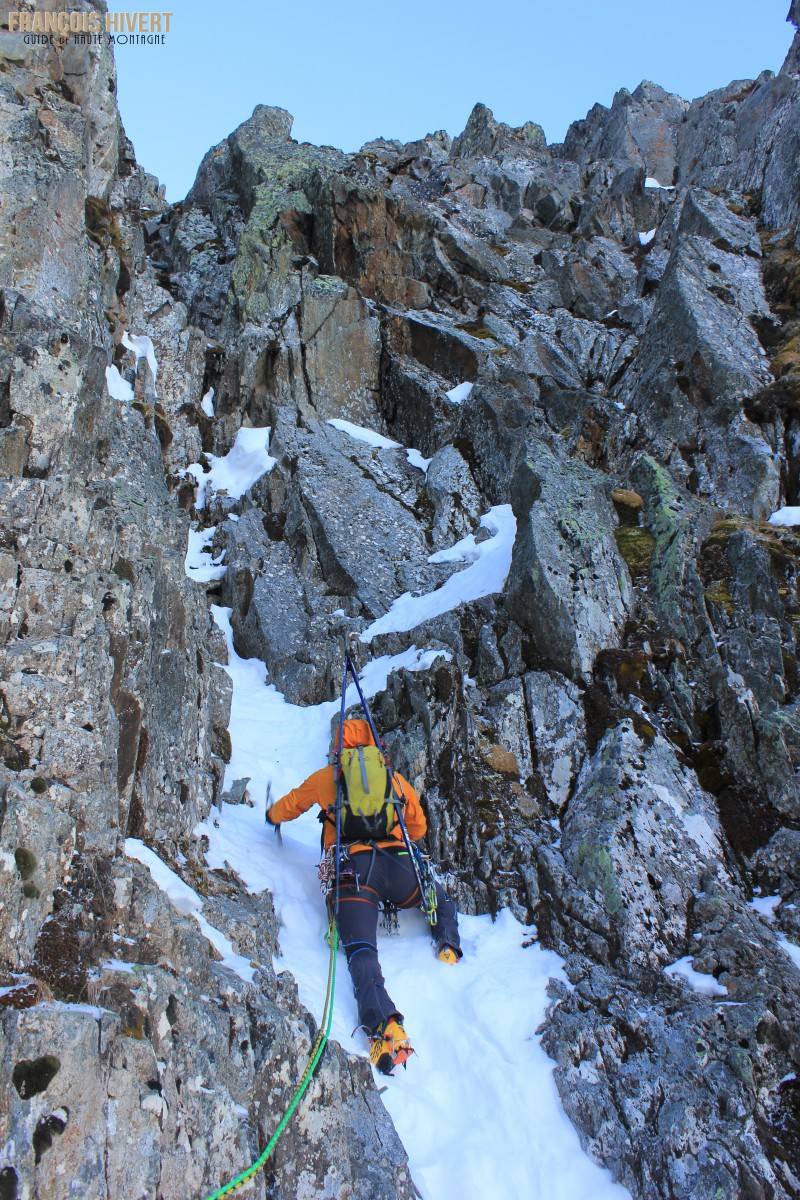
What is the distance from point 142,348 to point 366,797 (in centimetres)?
2449

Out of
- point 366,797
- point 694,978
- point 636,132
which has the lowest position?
point 694,978

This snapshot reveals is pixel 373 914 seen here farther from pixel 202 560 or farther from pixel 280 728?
pixel 202 560

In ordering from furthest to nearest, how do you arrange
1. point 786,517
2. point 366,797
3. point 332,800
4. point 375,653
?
point 786,517 < point 375,653 < point 332,800 < point 366,797

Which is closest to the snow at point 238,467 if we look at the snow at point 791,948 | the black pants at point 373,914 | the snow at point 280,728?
the snow at point 280,728

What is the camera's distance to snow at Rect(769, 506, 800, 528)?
19219mm

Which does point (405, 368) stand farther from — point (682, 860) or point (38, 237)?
point (682, 860)

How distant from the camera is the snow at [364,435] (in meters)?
27.8

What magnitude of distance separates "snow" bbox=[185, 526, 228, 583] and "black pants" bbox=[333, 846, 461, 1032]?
1434 cm

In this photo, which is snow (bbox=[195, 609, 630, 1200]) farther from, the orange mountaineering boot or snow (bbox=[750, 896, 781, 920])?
snow (bbox=[750, 896, 781, 920])

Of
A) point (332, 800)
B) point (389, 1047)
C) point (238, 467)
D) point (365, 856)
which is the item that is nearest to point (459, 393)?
point (238, 467)

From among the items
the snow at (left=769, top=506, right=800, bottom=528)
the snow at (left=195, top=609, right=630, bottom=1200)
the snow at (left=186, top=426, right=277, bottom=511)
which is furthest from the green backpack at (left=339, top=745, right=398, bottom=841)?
the snow at (left=186, top=426, right=277, bottom=511)

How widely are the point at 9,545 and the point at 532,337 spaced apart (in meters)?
31.0

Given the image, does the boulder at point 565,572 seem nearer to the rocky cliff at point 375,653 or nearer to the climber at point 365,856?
the rocky cliff at point 375,653

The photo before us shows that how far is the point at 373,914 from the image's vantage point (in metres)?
8.36
